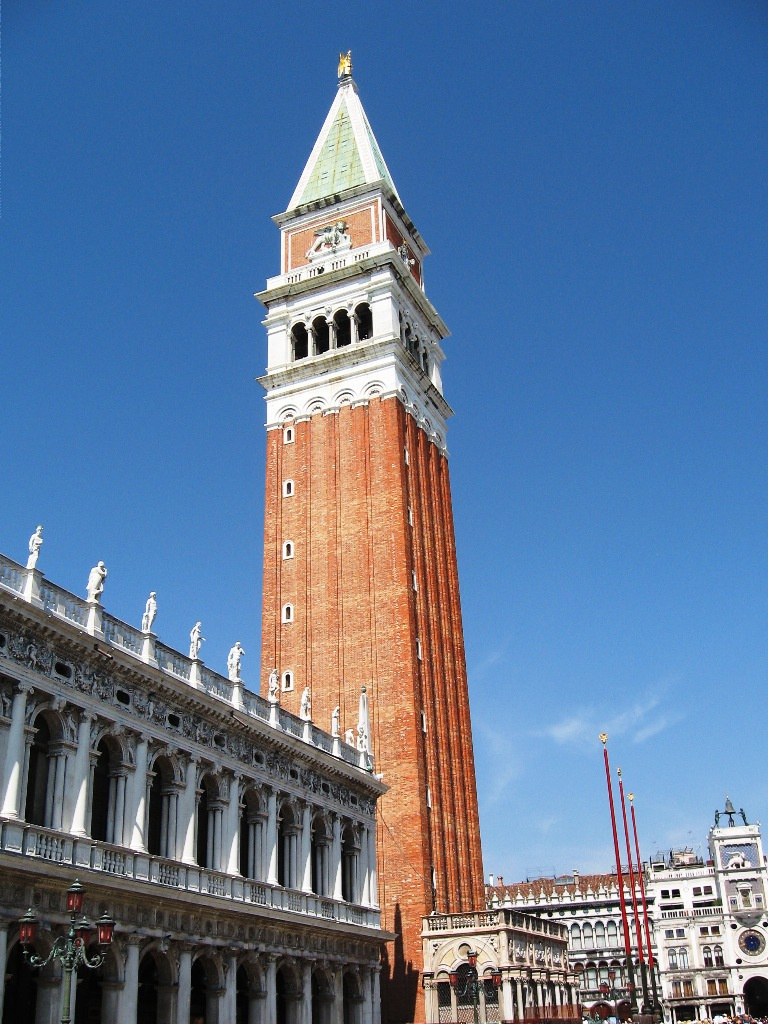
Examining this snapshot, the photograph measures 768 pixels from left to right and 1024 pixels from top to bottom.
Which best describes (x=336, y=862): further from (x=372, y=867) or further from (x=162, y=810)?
(x=162, y=810)

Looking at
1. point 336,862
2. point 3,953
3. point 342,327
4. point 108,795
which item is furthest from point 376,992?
point 342,327

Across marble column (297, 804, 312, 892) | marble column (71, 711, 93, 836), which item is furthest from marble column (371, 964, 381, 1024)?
marble column (71, 711, 93, 836)

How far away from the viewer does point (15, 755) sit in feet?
77.3

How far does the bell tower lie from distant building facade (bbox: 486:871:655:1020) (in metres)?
46.9

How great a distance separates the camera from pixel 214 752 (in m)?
31.5

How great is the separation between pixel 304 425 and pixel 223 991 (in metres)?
33.6

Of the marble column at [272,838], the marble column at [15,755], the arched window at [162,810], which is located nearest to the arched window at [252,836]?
the marble column at [272,838]

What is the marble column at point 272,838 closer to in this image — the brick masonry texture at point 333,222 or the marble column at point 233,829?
the marble column at point 233,829

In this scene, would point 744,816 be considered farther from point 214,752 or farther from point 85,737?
point 85,737

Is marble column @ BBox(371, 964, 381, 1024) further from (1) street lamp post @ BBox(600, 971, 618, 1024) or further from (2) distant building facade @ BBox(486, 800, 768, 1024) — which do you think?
(2) distant building facade @ BBox(486, 800, 768, 1024)

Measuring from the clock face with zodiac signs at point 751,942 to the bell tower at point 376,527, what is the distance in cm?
4779

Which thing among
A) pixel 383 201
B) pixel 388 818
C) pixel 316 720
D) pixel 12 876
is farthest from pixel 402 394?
pixel 12 876

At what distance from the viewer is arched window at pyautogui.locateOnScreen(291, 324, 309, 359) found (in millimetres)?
60656

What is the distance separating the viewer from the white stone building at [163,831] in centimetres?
2373
